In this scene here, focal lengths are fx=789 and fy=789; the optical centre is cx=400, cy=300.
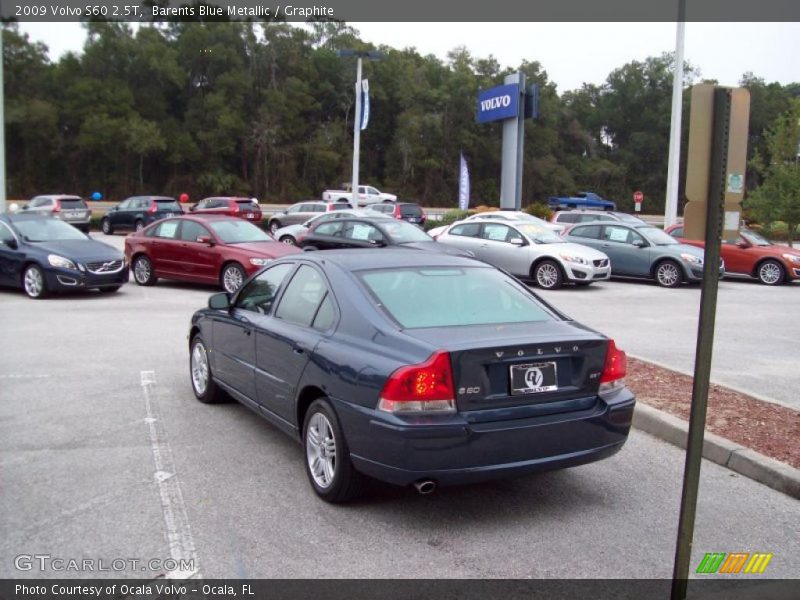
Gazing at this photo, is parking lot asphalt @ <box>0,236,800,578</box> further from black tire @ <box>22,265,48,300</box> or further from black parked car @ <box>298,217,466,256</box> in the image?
black parked car @ <box>298,217,466,256</box>

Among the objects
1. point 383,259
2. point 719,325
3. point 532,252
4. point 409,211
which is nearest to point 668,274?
point 532,252

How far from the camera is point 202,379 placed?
7262 millimetres

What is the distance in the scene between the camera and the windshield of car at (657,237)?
19375 mm

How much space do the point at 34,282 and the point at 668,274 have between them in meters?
13.8

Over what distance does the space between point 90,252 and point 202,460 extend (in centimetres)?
1028

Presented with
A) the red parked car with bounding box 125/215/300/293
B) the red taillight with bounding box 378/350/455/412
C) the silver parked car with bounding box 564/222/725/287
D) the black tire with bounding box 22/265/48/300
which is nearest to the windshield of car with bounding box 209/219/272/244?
the red parked car with bounding box 125/215/300/293

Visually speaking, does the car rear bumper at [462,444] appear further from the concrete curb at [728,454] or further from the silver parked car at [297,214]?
the silver parked car at [297,214]

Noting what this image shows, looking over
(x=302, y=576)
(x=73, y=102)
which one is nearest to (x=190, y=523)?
(x=302, y=576)

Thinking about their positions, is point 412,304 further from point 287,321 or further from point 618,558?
point 618,558

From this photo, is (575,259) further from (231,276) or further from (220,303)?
(220,303)

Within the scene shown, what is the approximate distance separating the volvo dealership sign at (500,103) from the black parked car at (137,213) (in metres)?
14.9

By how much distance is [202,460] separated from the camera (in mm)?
5676

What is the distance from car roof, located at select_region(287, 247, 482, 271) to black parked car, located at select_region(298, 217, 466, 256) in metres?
9.70

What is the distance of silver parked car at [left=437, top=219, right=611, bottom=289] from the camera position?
17.5 metres
